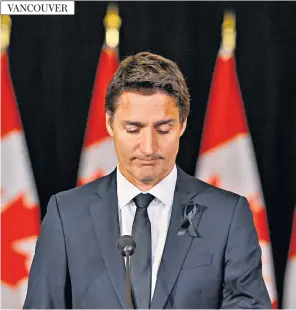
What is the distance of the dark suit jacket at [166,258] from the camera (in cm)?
185

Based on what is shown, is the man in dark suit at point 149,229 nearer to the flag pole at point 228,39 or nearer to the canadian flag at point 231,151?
the canadian flag at point 231,151

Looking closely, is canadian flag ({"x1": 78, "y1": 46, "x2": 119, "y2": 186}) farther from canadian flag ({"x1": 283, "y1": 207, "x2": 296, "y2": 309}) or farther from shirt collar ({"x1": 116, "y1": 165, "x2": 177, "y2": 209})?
canadian flag ({"x1": 283, "y1": 207, "x2": 296, "y2": 309})

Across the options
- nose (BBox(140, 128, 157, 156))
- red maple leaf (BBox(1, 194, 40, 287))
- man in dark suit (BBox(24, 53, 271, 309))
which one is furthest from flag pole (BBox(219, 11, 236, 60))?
red maple leaf (BBox(1, 194, 40, 287))

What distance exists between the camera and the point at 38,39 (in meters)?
2.60

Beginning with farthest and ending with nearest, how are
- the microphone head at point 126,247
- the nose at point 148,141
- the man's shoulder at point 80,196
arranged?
the man's shoulder at point 80,196 → the nose at point 148,141 → the microphone head at point 126,247

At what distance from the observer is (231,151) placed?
103 inches

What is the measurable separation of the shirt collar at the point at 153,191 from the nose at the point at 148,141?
128 millimetres

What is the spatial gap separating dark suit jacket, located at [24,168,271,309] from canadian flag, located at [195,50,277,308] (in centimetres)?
54

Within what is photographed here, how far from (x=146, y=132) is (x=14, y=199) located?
872mm

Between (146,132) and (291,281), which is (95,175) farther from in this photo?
(291,281)

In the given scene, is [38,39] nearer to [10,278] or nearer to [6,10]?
[6,10]

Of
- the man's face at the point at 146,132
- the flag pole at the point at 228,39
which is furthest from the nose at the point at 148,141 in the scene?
the flag pole at the point at 228,39

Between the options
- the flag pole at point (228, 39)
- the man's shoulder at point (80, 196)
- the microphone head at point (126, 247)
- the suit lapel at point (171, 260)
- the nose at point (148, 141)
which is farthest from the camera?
the flag pole at point (228, 39)

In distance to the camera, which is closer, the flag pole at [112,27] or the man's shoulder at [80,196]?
the man's shoulder at [80,196]
